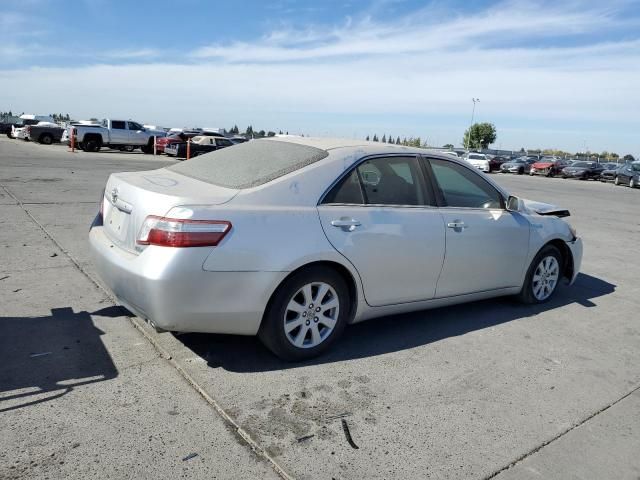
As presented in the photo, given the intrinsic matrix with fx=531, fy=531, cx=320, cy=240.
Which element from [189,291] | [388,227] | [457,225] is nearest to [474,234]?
[457,225]

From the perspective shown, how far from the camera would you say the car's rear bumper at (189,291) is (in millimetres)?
3123

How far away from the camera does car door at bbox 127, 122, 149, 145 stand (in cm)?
3025

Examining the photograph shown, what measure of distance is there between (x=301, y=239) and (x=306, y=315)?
546 millimetres

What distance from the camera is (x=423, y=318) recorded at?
4.77 m

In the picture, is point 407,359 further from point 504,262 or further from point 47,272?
point 47,272

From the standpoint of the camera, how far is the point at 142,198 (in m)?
3.42

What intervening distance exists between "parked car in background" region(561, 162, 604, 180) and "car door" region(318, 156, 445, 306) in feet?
131

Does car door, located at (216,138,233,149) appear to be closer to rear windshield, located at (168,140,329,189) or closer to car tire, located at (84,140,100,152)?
car tire, located at (84,140,100,152)

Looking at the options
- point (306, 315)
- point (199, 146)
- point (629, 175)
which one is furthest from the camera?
point (629, 175)

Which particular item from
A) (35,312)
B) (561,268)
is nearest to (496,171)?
(561,268)

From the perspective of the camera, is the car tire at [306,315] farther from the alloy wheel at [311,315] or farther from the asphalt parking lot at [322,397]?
the asphalt parking lot at [322,397]

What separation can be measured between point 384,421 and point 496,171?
42.5 metres

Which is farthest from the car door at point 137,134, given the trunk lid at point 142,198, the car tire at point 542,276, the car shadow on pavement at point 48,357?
the car tire at point 542,276

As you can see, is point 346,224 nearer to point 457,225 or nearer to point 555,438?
point 457,225
